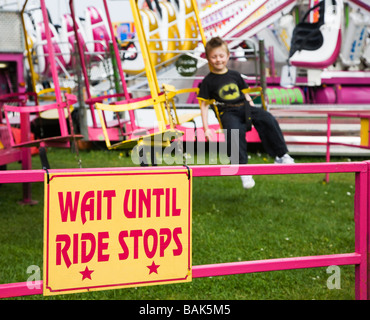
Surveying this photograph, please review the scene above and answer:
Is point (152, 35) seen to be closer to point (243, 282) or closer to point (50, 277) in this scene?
point (243, 282)

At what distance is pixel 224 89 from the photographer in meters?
4.86

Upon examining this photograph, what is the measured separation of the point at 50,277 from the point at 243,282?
189 centimetres

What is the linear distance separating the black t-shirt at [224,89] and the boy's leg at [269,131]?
0.62 feet

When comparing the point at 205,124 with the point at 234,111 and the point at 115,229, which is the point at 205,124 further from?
the point at 115,229

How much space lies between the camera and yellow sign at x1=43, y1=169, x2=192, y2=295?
2031 millimetres

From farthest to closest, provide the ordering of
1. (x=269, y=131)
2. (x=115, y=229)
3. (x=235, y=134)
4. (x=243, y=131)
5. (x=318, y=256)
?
1. (x=269, y=131)
2. (x=243, y=131)
3. (x=235, y=134)
4. (x=318, y=256)
5. (x=115, y=229)

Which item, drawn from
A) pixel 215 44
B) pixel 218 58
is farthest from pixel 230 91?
pixel 215 44

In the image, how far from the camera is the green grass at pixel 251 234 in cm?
351

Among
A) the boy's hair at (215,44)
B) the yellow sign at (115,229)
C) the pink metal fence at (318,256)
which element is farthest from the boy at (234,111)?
the yellow sign at (115,229)

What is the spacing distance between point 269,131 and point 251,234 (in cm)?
89

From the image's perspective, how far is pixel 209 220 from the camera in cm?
526

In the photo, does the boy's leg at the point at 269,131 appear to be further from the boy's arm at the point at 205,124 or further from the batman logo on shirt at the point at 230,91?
the boy's arm at the point at 205,124

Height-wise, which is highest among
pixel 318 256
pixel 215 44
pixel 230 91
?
pixel 215 44

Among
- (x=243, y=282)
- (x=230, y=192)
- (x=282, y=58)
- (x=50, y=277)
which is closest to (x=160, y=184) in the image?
(x=50, y=277)
